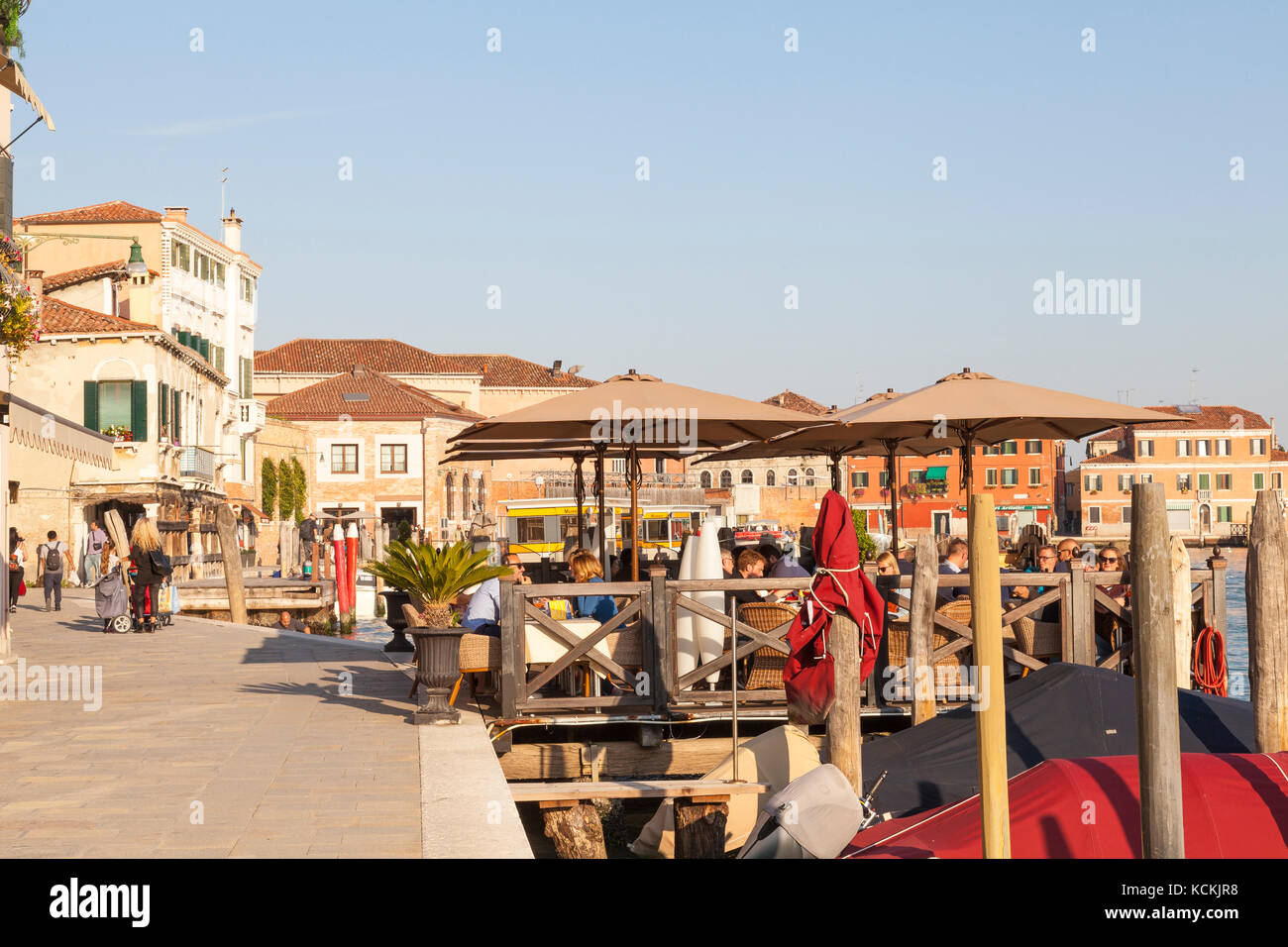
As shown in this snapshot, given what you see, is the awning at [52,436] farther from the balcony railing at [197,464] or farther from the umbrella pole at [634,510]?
the balcony railing at [197,464]

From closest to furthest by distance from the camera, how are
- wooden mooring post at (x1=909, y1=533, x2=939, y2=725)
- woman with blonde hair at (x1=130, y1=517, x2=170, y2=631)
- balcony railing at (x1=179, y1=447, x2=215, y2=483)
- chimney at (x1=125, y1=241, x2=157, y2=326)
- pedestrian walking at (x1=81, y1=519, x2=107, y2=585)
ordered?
wooden mooring post at (x1=909, y1=533, x2=939, y2=725) < woman with blonde hair at (x1=130, y1=517, x2=170, y2=631) < pedestrian walking at (x1=81, y1=519, x2=107, y2=585) < balcony railing at (x1=179, y1=447, x2=215, y2=483) < chimney at (x1=125, y1=241, x2=157, y2=326)

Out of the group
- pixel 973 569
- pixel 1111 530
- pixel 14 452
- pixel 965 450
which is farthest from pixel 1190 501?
pixel 973 569

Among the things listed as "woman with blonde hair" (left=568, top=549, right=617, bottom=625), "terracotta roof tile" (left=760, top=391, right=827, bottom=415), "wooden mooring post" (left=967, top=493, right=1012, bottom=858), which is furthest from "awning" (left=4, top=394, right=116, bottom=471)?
"terracotta roof tile" (left=760, top=391, right=827, bottom=415)

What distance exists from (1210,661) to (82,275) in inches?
1468

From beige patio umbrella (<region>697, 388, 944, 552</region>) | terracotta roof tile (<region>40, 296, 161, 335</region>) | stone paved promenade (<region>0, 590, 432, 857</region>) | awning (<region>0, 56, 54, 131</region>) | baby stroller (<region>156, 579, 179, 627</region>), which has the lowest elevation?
stone paved promenade (<region>0, 590, 432, 857</region>)

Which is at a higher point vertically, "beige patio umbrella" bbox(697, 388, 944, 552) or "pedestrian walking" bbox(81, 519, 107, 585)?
"beige patio umbrella" bbox(697, 388, 944, 552)

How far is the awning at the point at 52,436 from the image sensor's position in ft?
38.8

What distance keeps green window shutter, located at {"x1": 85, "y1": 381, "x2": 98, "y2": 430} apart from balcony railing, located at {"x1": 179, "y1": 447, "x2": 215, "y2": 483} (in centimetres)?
337

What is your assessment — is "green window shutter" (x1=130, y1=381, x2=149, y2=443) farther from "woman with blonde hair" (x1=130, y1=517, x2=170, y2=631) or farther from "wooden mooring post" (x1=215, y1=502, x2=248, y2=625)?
"woman with blonde hair" (x1=130, y1=517, x2=170, y2=631)

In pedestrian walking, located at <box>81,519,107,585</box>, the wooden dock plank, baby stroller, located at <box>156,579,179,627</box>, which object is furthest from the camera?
pedestrian walking, located at <box>81,519,107,585</box>

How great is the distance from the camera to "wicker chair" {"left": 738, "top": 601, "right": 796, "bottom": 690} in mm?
10344

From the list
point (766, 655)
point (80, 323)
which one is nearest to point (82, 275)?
point (80, 323)

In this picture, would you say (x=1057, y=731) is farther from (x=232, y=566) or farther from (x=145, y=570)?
(x=232, y=566)

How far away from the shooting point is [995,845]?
7.13 meters
